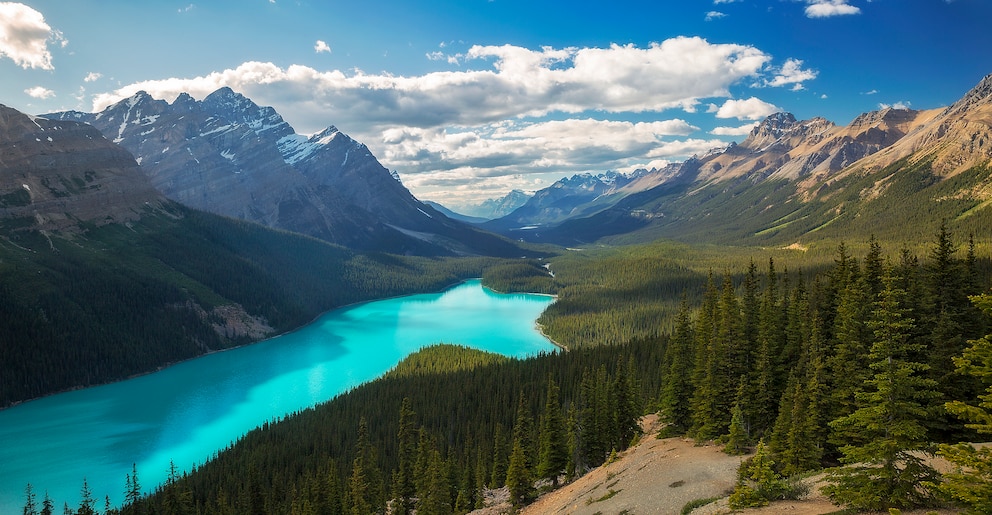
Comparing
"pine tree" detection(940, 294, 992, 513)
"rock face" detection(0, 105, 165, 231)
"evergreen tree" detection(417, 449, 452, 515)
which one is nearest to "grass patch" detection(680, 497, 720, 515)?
"pine tree" detection(940, 294, 992, 513)

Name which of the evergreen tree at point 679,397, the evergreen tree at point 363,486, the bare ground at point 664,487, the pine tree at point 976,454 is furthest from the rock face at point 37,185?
the pine tree at point 976,454

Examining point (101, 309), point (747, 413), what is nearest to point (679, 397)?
point (747, 413)

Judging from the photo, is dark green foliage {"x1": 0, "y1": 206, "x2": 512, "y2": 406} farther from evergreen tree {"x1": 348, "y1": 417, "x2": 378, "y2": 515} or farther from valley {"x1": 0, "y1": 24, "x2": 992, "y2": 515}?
evergreen tree {"x1": 348, "y1": 417, "x2": 378, "y2": 515}

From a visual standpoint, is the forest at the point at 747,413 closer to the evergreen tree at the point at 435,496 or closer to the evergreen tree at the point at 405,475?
the evergreen tree at the point at 435,496

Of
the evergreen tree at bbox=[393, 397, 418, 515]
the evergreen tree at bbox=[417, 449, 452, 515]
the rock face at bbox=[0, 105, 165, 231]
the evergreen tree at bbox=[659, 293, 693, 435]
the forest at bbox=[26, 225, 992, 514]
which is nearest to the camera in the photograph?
the forest at bbox=[26, 225, 992, 514]

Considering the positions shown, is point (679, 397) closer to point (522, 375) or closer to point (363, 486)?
point (363, 486)
